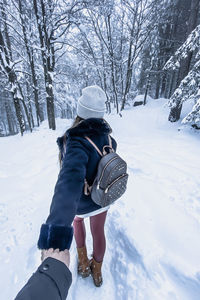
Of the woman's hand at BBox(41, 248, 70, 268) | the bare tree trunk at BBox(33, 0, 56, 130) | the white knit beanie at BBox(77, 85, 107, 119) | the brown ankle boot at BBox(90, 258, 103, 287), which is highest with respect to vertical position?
the bare tree trunk at BBox(33, 0, 56, 130)

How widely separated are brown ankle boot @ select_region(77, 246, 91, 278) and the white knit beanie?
61.7 inches

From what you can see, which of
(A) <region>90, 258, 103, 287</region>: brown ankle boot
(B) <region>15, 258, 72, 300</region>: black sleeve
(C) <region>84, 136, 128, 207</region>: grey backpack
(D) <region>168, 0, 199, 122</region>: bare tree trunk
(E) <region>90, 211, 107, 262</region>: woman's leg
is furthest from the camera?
(D) <region>168, 0, 199, 122</region>: bare tree trunk

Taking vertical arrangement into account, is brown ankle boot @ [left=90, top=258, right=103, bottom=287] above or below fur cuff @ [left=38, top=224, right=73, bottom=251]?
below

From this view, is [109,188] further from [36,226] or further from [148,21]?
[148,21]

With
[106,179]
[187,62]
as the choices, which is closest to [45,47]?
[187,62]

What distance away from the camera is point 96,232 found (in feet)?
4.99

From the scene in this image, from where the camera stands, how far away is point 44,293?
20.8 inches

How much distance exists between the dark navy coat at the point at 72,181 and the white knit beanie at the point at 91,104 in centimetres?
10

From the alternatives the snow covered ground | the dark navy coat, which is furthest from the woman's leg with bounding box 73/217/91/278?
the dark navy coat

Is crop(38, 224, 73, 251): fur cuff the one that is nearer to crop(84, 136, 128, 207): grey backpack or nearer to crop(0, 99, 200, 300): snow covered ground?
crop(84, 136, 128, 207): grey backpack

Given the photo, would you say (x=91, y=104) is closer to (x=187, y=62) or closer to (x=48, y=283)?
(x=48, y=283)

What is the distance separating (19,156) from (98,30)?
1144 centimetres

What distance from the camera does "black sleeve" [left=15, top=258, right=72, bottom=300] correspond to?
20.4 inches

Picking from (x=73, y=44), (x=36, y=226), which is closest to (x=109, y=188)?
(x=36, y=226)
